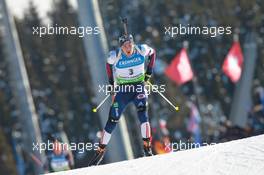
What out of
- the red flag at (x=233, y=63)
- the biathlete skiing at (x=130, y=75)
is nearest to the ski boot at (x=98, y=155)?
the biathlete skiing at (x=130, y=75)

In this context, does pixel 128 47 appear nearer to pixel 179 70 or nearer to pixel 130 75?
pixel 130 75

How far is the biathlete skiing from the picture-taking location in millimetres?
8578

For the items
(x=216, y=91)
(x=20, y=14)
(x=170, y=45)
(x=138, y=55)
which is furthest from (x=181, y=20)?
(x=138, y=55)

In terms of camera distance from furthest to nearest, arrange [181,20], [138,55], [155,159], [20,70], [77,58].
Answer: [77,58]
[181,20]
[20,70]
[138,55]
[155,159]

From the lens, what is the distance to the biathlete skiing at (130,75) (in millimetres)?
8578

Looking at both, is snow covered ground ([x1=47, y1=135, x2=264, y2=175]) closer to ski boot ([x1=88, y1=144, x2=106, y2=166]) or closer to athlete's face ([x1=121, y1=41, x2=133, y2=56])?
ski boot ([x1=88, y1=144, x2=106, y2=166])

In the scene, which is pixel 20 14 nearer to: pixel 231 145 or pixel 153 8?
pixel 153 8

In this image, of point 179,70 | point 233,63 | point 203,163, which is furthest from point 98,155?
point 233,63

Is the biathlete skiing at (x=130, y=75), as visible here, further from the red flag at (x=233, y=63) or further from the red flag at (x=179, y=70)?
the red flag at (x=233, y=63)

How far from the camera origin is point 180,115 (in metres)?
23.0

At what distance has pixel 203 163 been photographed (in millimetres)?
7543

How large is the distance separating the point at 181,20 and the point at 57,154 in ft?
29.4

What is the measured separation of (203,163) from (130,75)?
1.65m

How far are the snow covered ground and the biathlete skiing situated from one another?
85 centimetres
